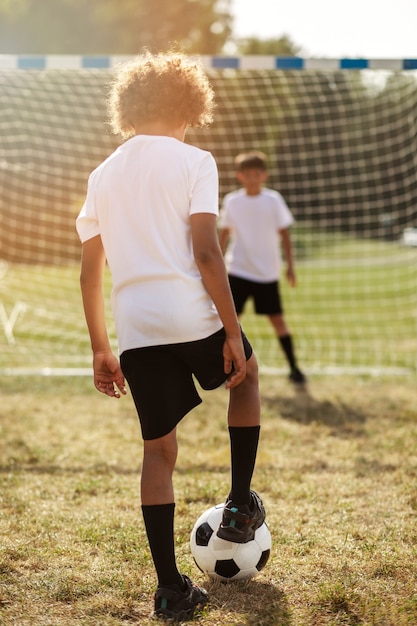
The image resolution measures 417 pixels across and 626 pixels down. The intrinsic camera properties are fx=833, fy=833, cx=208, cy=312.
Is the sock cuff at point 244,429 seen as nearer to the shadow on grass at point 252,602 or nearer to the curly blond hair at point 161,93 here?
the shadow on grass at point 252,602

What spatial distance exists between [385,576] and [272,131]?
11.1m

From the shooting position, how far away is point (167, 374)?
7.98 feet

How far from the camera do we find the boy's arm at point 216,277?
7.79 feet

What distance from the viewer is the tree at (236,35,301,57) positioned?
36.2 m

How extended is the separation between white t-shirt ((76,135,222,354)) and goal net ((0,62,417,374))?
4.17 m

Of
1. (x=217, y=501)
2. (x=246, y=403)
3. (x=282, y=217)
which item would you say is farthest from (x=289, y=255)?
(x=246, y=403)

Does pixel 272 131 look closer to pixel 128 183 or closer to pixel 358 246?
pixel 358 246

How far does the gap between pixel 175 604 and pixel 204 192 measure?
1.20 meters

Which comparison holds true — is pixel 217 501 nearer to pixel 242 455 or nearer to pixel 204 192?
pixel 242 455

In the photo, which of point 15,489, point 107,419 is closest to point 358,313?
point 107,419

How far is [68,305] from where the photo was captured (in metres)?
9.38

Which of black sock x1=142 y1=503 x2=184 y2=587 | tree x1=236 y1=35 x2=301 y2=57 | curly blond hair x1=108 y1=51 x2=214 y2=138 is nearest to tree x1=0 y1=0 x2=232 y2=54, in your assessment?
tree x1=236 y1=35 x2=301 y2=57

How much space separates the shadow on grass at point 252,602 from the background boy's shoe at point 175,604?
107 mm

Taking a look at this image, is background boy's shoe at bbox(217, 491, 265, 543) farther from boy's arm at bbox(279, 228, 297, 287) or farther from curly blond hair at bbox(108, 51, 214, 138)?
boy's arm at bbox(279, 228, 297, 287)
